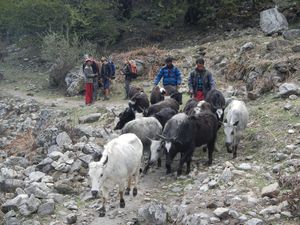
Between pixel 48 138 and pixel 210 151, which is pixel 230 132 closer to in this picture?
pixel 210 151

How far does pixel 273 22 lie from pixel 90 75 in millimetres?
9416

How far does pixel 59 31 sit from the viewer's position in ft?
91.3

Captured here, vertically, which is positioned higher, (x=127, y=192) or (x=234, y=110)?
(x=234, y=110)

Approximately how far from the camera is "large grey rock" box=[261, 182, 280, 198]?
8.78 meters

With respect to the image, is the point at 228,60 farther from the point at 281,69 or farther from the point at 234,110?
the point at 234,110

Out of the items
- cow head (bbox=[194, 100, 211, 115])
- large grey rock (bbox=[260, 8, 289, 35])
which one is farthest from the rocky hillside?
large grey rock (bbox=[260, 8, 289, 35])

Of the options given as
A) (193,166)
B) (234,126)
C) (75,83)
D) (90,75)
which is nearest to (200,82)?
(234,126)

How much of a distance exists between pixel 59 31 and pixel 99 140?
15.0 metres

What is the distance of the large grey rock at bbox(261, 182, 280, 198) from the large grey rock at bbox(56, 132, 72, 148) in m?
7.16

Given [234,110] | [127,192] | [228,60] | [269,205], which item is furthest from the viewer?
[228,60]

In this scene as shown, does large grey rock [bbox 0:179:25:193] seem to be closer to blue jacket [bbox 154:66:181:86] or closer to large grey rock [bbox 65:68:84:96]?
blue jacket [bbox 154:66:181:86]

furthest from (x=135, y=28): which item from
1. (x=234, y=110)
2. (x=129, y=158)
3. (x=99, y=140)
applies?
(x=129, y=158)

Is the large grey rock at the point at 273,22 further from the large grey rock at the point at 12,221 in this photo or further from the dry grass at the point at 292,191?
the large grey rock at the point at 12,221

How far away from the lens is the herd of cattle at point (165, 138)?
31.2 feet
